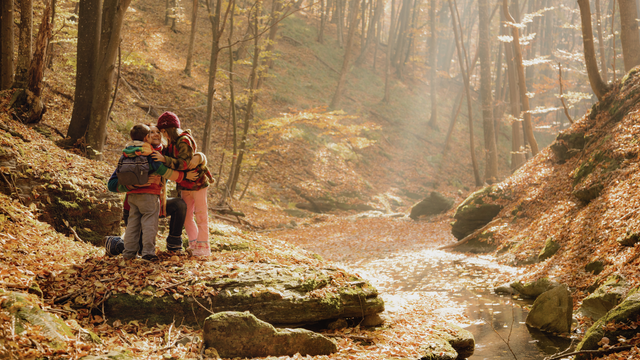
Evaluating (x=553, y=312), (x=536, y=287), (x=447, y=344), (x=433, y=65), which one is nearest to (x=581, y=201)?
(x=536, y=287)

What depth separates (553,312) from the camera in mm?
5230

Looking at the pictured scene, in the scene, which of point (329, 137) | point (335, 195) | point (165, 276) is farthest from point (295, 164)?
point (165, 276)

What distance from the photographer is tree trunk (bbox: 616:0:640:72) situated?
10859 mm

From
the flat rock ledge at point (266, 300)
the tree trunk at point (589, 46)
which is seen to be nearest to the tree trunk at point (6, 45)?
the flat rock ledge at point (266, 300)

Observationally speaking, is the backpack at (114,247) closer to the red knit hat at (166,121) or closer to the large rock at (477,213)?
the red knit hat at (166,121)

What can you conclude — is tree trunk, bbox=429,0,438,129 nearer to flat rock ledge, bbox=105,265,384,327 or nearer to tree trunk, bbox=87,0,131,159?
tree trunk, bbox=87,0,131,159

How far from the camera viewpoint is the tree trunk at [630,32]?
10.9m

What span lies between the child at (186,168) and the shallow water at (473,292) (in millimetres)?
3056

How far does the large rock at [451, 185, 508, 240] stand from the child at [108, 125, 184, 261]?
9.30m

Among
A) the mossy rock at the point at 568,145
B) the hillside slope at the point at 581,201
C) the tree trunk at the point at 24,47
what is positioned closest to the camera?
the hillside slope at the point at 581,201

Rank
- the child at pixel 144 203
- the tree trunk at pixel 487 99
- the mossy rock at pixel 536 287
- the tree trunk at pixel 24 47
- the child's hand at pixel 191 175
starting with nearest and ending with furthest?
the child at pixel 144 203
the child's hand at pixel 191 175
the mossy rock at pixel 536 287
the tree trunk at pixel 24 47
the tree trunk at pixel 487 99

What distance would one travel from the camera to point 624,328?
3.90 metres

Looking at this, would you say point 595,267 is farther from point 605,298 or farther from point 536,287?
point 605,298

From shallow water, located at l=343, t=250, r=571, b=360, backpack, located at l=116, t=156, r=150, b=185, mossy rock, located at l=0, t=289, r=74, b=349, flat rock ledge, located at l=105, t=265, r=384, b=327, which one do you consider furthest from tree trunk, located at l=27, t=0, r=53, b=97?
shallow water, located at l=343, t=250, r=571, b=360
